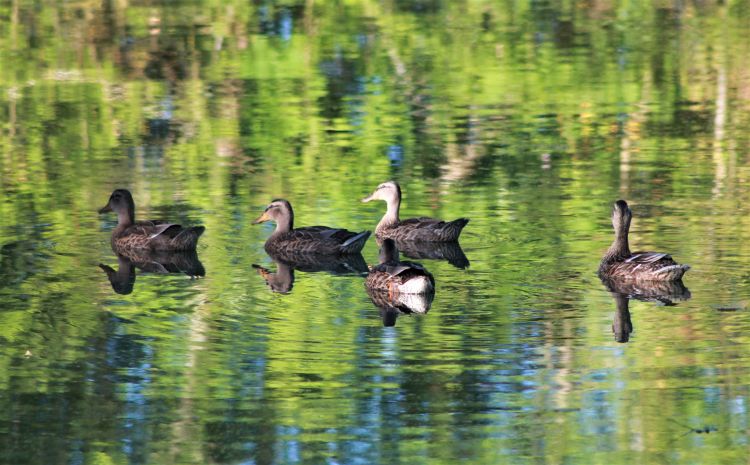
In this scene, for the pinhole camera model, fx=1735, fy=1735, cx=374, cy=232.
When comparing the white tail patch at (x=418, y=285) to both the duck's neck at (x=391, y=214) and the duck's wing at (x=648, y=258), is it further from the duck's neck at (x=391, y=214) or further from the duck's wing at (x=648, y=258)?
the duck's neck at (x=391, y=214)

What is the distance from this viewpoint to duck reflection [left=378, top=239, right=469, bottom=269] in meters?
17.5

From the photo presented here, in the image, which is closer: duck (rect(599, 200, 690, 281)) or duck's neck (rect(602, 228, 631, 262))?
duck (rect(599, 200, 690, 281))

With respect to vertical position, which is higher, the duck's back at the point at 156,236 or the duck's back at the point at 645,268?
the duck's back at the point at 645,268

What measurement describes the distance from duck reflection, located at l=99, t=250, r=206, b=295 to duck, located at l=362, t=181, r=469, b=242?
8.15 ft

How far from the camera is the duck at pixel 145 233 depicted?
18062 mm

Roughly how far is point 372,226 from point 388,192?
0.58 metres

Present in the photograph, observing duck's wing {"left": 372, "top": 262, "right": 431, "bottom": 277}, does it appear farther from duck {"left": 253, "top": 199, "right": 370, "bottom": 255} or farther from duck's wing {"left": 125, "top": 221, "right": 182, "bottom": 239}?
duck's wing {"left": 125, "top": 221, "right": 182, "bottom": 239}

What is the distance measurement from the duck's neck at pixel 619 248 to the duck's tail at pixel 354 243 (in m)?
2.74

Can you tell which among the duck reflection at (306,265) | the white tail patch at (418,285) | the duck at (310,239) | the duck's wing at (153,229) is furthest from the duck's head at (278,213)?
the white tail patch at (418,285)

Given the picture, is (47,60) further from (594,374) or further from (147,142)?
(594,374)

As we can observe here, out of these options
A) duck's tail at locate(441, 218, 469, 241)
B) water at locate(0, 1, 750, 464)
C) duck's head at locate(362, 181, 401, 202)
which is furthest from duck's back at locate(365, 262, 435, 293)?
duck's head at locate(362, 181, 401, 202)

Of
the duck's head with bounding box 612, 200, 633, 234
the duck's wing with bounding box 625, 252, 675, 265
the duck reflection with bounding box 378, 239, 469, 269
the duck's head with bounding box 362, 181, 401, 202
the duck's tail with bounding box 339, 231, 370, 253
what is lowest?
the duck reflection with bounding box 378, 239, 469, 269

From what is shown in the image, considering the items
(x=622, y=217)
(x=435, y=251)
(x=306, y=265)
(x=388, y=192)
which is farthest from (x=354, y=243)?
(x=622, y=217)

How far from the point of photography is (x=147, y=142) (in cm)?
2481
